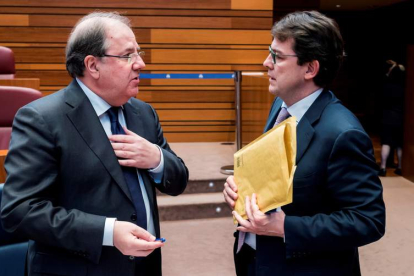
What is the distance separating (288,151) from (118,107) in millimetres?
593

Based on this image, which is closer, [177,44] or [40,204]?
[40,204]

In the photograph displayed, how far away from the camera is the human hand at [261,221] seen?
52.6 inches

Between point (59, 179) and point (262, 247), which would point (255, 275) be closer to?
point (262, 247)

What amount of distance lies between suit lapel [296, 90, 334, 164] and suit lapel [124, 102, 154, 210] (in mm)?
460

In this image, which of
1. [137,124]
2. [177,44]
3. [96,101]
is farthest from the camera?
[177,44]

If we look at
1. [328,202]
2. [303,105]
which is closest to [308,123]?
[303,105]

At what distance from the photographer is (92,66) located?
1.47m

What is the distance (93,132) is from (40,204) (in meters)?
0.25

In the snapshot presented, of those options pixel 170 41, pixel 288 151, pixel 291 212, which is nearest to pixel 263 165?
pixel 288 151

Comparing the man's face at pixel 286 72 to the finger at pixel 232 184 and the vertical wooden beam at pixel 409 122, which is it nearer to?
the finger at pixel 232 184

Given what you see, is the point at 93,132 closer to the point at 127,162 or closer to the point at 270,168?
the point at 127,162

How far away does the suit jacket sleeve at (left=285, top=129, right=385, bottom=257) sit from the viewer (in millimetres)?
1354

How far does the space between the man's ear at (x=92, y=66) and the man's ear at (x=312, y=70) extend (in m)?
0.62

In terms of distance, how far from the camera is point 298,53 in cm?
146
